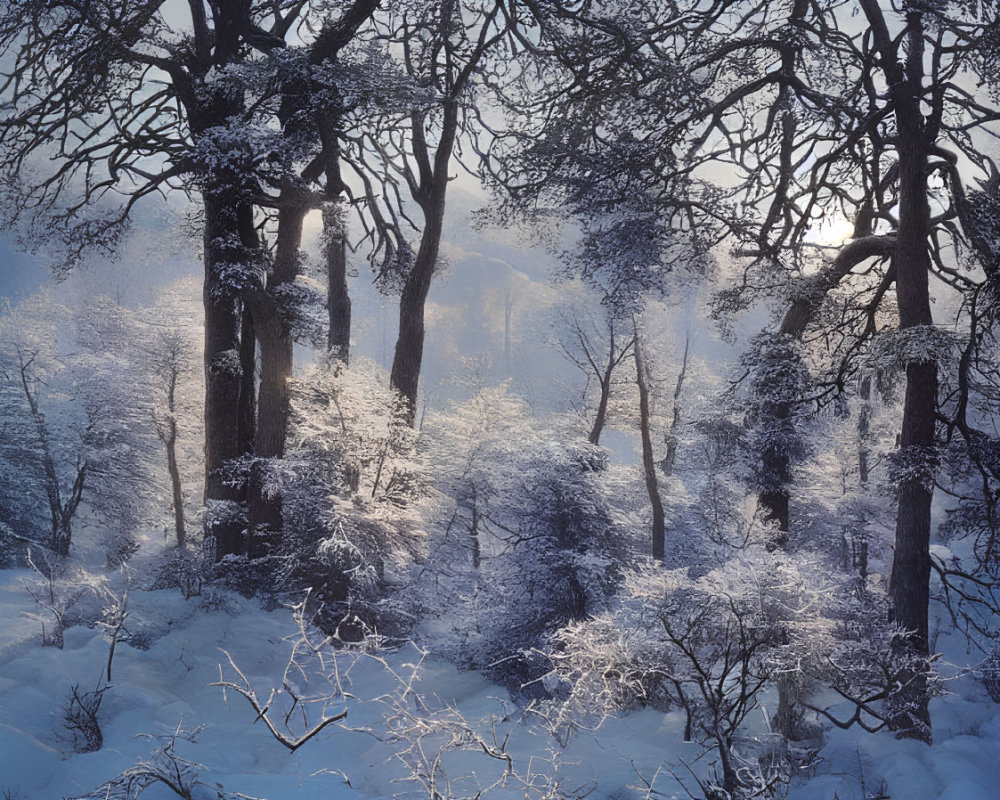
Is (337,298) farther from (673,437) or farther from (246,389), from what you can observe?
(673,437)

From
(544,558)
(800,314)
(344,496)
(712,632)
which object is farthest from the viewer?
(800,314)

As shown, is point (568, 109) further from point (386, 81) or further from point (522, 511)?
point (522, 511)

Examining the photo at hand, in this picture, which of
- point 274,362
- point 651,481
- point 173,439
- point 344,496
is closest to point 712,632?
point 344,496

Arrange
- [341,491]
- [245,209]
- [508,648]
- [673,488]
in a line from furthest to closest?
[673,488], [245,209], [341,491], [508,648]

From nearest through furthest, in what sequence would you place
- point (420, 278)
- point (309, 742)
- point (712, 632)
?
point (309, 742)
point (712, 632)
point (420, 278)

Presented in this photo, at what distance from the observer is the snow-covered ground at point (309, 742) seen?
13.1 ft

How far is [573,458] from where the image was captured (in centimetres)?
760

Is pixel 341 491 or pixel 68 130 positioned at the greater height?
pixel 68 130

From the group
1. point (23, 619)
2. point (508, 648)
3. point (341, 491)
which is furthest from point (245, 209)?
point (508, 648)

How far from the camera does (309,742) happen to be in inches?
189

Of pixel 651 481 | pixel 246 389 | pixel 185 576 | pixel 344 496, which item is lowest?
pixel 185 576

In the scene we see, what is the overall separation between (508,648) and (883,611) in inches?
215

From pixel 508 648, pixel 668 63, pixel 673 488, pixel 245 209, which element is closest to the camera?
pixel 668 63

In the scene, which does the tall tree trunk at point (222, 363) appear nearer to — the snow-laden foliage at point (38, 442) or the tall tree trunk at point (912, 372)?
the tall tree trunk at point (912, 372)
